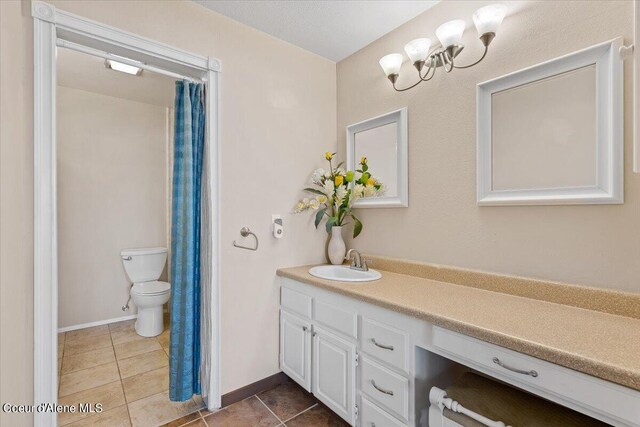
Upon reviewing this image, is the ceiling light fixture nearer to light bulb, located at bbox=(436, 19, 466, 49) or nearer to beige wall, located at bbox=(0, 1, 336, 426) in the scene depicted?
beige wall, located at bbox=(0, 1, 336, 426)

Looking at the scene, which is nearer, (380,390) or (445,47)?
(380,390)

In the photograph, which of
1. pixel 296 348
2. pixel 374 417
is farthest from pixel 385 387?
pixel 296 348

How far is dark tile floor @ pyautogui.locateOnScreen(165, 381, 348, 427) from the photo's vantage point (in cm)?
164

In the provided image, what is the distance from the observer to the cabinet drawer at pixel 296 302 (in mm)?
1783

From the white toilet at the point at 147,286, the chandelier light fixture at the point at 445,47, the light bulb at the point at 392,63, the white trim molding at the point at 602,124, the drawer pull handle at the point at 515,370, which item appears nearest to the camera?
the drawer pull handle at the point at 515,370

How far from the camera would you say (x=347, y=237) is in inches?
90.2

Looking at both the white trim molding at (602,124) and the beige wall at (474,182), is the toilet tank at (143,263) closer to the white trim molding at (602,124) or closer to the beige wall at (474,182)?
the beige wall at (474,182)

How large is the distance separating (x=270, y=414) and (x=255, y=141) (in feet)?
5.56

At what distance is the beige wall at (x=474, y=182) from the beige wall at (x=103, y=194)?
2.40 m

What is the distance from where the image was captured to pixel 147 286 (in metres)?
2.82

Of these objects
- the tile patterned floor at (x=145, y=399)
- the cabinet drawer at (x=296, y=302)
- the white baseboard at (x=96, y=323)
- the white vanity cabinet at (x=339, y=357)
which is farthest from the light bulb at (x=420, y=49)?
the white baseboard at (x=96, y=323)

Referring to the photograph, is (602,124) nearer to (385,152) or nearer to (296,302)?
(385,152)

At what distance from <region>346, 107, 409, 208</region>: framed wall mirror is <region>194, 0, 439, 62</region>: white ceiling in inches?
22.4

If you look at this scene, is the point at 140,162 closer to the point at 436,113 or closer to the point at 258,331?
the point at 258,331
